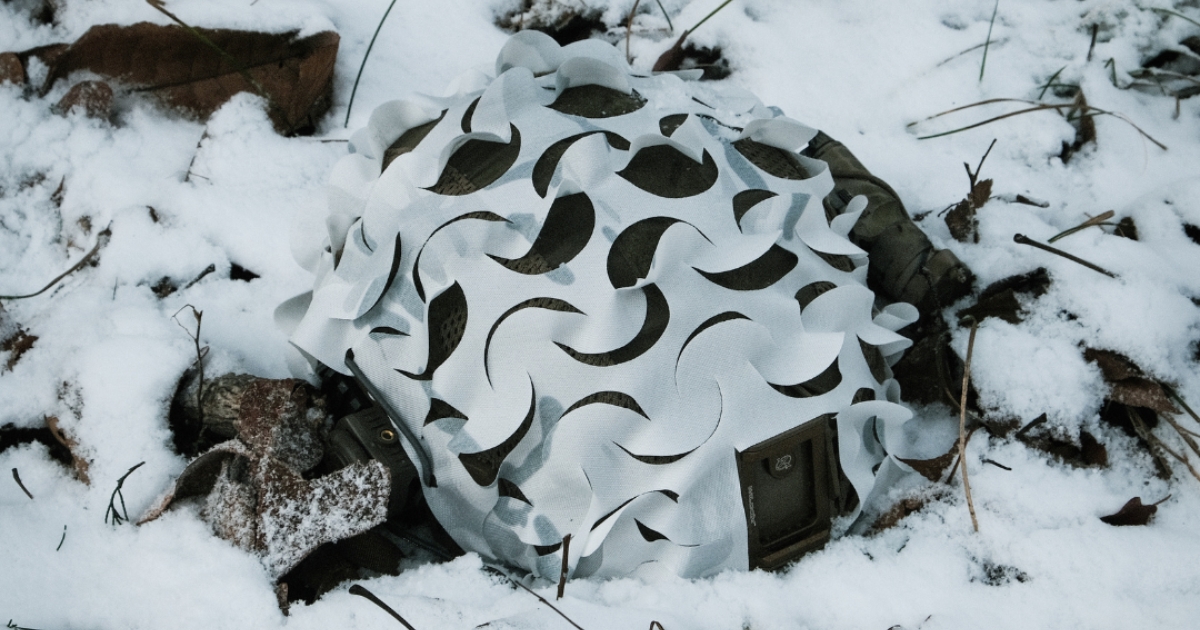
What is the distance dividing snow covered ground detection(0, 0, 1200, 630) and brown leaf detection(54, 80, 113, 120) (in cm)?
4

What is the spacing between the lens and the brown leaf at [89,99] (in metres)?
1.77

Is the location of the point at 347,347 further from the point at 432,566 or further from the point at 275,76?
Answer: the point at 275,76

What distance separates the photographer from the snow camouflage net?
1.13 meters

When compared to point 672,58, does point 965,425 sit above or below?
below

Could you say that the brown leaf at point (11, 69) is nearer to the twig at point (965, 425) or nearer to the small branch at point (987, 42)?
the twig at point (965, 425)

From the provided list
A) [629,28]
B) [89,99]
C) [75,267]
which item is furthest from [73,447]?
[629,28]

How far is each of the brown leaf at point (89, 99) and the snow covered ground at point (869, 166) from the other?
0.04 m

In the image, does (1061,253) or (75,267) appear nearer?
(1061,253)

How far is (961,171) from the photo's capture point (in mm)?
1779

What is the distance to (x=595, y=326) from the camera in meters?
1.12

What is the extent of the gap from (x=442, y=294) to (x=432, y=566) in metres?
0.40

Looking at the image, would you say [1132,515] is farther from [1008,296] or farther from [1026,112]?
[1026,112]

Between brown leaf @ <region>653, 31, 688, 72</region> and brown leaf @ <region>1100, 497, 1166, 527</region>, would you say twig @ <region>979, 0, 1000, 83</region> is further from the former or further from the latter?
brown leaf @ <region>1100, 497, 1166, 527</region>

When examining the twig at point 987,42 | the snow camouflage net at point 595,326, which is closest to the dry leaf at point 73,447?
the snow camouflage net at point 595,326
